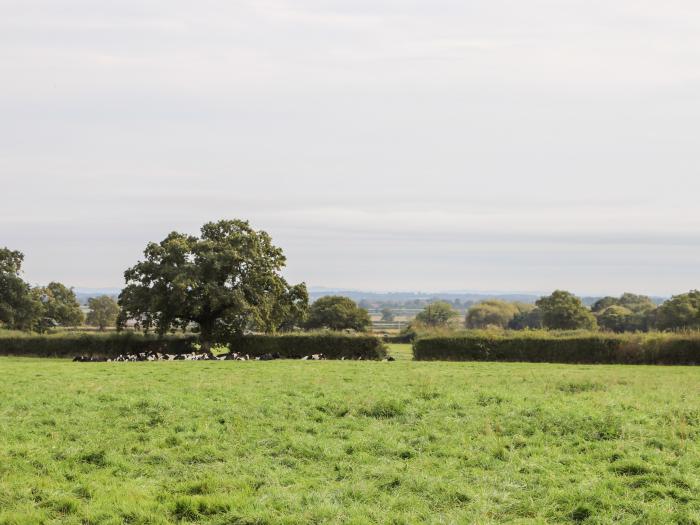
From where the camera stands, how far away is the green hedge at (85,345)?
142 ft

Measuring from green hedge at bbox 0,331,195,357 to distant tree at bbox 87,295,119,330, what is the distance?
82.1 m

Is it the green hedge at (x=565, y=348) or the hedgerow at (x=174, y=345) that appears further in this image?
the hedgerow at (x=174, y=345)

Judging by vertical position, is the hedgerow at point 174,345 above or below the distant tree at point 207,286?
below

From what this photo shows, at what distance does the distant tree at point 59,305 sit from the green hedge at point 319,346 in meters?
33.0

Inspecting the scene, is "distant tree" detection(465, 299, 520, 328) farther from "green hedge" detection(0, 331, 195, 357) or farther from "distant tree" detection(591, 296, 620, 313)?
"green hedge" detection(0, 331, 195, 357)

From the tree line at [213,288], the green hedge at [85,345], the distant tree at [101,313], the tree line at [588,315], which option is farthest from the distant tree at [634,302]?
the green hedge at [85,345]

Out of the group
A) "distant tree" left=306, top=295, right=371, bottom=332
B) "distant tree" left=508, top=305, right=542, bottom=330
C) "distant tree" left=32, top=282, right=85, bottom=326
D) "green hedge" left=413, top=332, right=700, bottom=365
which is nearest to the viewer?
"green hedge" left=413, top=332, right=700, bottom=365

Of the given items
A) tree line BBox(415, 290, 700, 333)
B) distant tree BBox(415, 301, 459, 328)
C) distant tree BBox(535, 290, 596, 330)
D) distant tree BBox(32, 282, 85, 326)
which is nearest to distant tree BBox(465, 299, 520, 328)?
tree line BBox(415, 290, 700, 333)

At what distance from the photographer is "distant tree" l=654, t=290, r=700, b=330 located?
8538 centimetres

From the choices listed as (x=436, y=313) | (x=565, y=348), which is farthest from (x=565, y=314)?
(x=565, y=348)

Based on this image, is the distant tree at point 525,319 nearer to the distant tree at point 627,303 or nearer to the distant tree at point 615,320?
the distant tree at point 627,303

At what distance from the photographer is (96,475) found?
11109 millimetres

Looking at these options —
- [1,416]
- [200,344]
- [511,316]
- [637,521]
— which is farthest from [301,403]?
[511,316]

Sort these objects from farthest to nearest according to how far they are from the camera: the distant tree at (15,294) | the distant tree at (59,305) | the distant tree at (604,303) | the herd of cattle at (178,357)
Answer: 1. the distant tree at (604,303)
2. the distant tree at (59,305)
3. the distant tree at (15,294)
4. the herd of cattle at (178,357)
